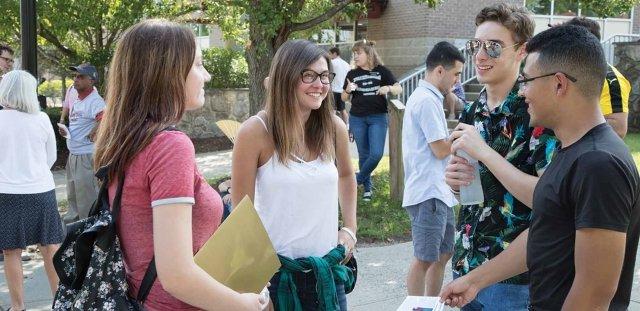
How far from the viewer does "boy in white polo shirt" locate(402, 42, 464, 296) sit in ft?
14.1

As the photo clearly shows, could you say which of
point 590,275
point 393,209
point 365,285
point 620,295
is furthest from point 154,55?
point 393,209

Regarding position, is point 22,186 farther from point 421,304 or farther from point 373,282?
point 421,304

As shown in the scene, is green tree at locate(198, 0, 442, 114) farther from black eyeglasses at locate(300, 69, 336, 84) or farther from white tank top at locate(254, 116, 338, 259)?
white tank top at locate(254, 116, 338, 259)

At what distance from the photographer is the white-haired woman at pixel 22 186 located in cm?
464

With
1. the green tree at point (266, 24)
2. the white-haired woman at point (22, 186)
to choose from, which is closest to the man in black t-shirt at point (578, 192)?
the white-haired woman at point (22, 186)

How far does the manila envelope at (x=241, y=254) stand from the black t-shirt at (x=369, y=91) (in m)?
6.31

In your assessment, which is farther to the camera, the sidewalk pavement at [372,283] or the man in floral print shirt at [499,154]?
the sidewalk pavement at [372,283]

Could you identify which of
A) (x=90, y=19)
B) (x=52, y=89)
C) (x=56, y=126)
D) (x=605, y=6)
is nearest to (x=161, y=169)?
(x=605, y=6)

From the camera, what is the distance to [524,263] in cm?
234

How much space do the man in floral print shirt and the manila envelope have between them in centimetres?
83

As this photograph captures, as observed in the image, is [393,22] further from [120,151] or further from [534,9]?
[120,151]

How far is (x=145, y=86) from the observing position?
201 cm

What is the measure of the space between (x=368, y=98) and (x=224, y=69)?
25.8ft

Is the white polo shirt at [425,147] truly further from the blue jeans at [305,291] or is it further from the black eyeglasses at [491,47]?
the blue jeans at [305,291]
